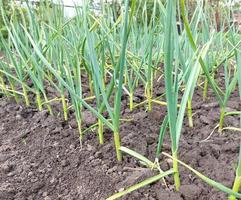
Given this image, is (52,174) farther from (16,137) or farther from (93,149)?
(16,137)

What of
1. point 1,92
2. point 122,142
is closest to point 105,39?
point 122,142

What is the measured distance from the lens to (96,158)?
0.76m

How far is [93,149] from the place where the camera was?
2.59ft

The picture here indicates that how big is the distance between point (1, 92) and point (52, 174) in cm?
57

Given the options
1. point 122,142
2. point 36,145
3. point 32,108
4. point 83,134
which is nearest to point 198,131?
point 122,142

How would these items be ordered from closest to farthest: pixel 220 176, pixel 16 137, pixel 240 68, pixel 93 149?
pixel 240 68
pixel 220 176
pixel 93 149
pixel 16 137

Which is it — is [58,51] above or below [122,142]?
above

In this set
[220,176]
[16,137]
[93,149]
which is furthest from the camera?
[16,137]

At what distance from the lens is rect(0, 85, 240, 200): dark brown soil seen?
645 millimetres

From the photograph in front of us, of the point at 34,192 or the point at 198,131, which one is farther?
the point at 198,131

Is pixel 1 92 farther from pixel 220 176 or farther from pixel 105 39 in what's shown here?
pixel 220 176

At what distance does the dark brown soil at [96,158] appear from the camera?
64 cm

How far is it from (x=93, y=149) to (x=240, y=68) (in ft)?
1.44

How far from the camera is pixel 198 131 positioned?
85 cm
